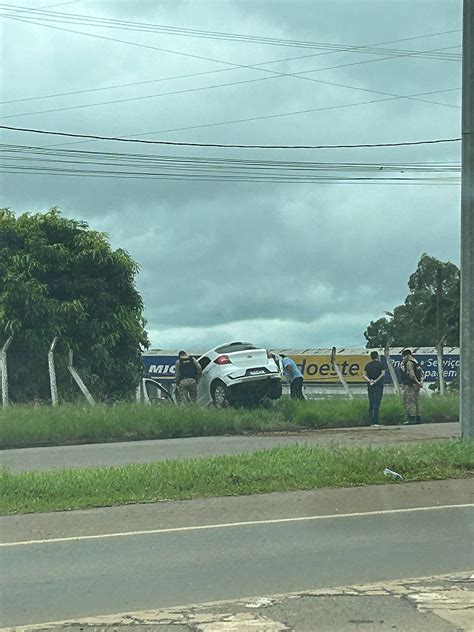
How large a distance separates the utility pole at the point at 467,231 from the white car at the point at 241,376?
31.0 ft

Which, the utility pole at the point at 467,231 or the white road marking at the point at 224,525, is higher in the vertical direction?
the utility pole at the point at 467,231

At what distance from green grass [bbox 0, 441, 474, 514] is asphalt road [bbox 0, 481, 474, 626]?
2.94 ft

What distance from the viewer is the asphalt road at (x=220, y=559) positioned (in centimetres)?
738

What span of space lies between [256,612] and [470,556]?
251 centimetres

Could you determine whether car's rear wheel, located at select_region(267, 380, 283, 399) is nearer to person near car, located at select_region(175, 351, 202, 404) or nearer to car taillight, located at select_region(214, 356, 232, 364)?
car taillight, located at select_region(214, 356, 232, 364)

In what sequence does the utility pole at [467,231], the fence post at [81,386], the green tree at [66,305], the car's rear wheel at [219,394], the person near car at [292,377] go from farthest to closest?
1. the green tree at [66,305]
2. the person near car at [292,377]
3. the fence post at [81,386]
4. the car's rear wheel at [219,394]
5. the utility pole at [467,231]

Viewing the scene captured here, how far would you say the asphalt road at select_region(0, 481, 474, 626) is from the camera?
24.2ft

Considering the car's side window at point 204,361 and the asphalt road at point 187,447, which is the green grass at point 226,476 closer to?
the asphalt road at point 187,447

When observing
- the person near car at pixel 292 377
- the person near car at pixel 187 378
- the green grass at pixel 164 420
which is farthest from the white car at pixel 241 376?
the person near car at pixel 292 377

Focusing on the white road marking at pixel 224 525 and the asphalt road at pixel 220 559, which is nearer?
the asphalt road at pixel 220 559

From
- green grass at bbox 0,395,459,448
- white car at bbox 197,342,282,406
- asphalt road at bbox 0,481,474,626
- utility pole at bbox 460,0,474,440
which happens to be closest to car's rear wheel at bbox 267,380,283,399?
white car at bbox 197,342,282,406

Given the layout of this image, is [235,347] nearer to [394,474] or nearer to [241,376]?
[241,376]

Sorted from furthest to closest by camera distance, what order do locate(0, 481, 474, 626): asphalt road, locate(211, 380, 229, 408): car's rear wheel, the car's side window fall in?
1. the car's side window
2. locate(211, 380, 229, 408): car's rear wheel
3. locate(0, 481, 474, 626): asphalt road

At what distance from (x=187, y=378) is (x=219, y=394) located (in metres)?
0.94
